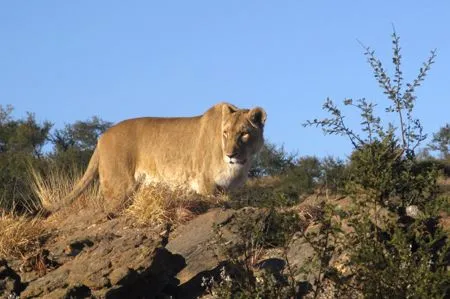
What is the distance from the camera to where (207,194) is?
14.5 m

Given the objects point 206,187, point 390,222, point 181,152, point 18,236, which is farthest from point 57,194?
point 390,222

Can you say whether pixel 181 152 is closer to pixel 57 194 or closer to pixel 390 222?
pixel 57 194

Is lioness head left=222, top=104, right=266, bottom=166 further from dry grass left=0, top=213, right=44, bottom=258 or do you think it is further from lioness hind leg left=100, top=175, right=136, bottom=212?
dry grass left=0, top=213, right=44, bottom=258

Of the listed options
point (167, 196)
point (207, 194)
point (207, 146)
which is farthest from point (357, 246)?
point (207, 146)

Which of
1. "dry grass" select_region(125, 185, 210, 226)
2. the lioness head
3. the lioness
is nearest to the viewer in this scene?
"dry grass" select_region(125, 185, 210, 226)

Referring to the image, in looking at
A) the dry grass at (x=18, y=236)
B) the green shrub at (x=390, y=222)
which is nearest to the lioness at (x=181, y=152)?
the dry grass at (x=18, y=236)

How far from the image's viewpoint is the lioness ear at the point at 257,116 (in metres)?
15.2

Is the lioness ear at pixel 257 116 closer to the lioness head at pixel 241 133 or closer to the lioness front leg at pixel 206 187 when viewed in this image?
the lioness head at pixel 241 133

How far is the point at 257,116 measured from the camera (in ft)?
50.1

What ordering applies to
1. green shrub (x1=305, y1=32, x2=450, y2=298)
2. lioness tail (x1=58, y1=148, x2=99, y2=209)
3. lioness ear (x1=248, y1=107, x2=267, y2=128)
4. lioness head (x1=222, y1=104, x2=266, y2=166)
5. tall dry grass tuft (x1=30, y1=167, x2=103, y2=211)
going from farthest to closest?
lioness tail (x1=58, y1=148, x2=99, y2=209)
lioness ear (x1=248, y1=107, x2=267, y2=128)
lioness head (x1=222, y1=104, x2=266, y2=166)
tall dry grass tuft (x1=30, y1=167, x2=103, y2=211)
green shrub (x1=305, y1=32, x2=450, y2=298)

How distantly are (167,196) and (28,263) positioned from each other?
301 centimetres

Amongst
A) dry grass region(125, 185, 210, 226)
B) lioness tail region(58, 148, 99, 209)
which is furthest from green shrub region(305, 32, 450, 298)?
lioness tail region(58, 148, 99, 209)

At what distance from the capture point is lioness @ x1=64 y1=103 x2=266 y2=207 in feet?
48.5

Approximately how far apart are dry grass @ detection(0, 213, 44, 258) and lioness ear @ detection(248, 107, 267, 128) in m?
4.13
